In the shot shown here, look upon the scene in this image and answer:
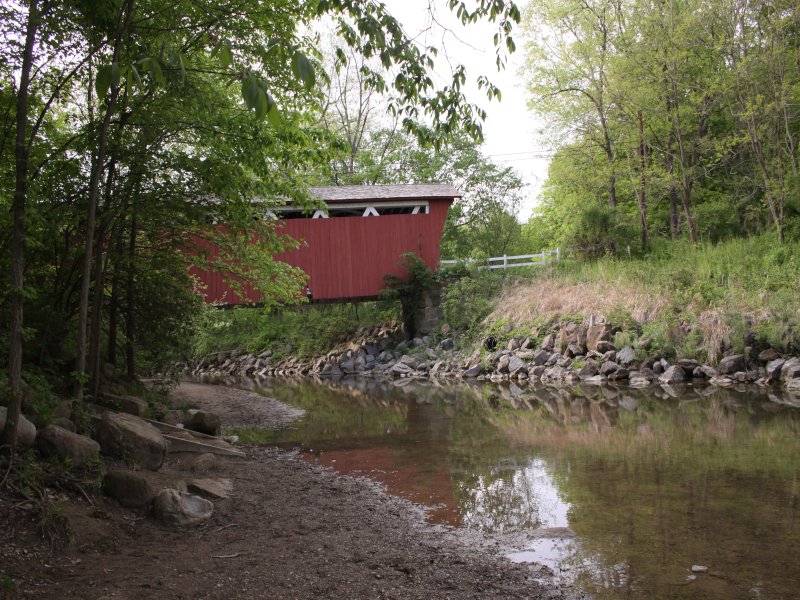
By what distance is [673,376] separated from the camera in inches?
484

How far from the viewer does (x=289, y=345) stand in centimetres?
2617

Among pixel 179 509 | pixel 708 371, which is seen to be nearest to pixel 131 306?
pixel 179 509

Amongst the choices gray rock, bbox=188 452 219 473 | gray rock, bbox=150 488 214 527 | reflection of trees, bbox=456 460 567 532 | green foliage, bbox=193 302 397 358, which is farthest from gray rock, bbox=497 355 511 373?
gray rock, bbox=150 488 214 527

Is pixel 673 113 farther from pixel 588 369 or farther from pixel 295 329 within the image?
pixel 295 329

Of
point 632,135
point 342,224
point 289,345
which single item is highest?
point 632,135

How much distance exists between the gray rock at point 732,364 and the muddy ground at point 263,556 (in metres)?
9.30

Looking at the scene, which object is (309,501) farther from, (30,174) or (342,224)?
(342,224)

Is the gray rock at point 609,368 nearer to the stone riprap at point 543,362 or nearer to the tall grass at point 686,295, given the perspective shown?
the stone riprap at point 543,362

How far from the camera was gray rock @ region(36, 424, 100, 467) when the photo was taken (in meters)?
4.43

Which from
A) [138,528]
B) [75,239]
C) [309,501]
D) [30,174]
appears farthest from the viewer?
[75,239]

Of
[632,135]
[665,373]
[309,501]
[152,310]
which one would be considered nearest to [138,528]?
[309,501]

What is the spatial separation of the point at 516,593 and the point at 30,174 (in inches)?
204

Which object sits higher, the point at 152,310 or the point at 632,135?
the point at 632,135

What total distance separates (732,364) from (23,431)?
38.4ft
